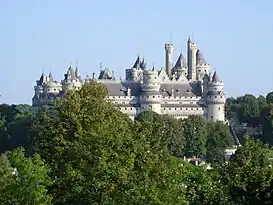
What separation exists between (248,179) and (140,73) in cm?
9439

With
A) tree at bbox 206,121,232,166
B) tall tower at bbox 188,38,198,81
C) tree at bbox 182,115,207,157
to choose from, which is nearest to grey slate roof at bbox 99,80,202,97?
tall tower at bbox 188,38,198,81

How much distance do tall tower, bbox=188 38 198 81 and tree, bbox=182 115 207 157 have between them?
93.0 ft

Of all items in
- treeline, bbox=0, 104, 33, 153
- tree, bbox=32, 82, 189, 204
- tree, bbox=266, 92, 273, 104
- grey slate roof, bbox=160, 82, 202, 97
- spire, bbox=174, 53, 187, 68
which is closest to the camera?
tree, bbox=32, 82, 189, 204

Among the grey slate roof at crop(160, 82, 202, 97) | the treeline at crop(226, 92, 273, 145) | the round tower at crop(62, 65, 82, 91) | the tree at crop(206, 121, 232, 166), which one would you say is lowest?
the tree at crop(206, 121, 232, 166)

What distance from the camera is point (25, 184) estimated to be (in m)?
26.2

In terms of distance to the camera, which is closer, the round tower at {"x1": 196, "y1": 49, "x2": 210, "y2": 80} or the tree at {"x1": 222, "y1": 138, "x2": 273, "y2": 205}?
the tree at {"x1": 222, "y1": 138, "x2": 273, "y2": 205}

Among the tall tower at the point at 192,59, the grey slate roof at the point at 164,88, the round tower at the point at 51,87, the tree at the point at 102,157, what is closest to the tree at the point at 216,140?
the grey slate roof at the point at 164,88

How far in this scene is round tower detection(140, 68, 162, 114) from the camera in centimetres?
10762

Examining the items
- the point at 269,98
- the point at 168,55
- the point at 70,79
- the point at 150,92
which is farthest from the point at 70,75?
the point at 269,98

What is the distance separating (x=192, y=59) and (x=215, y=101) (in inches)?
565

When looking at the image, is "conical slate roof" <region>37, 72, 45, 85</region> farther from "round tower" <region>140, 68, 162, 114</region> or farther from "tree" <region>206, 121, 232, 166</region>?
"tree" <region>206, 121, 232, 166</region>

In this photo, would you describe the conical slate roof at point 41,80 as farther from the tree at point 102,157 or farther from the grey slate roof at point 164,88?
the tree at point 102,157

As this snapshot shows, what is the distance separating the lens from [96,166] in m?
26.7

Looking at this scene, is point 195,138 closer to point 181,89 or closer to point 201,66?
point 181,89
